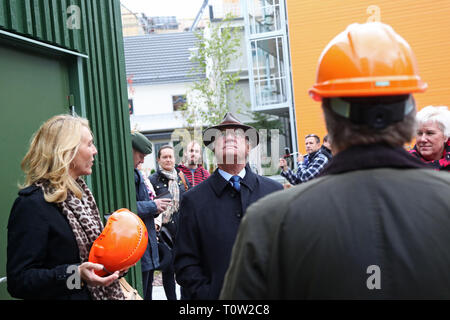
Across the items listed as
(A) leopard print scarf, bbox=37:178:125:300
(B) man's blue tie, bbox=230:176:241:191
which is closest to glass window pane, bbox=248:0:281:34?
(B) man's blue tie, bbox=230:176:241:191

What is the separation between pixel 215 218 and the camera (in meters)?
3.37

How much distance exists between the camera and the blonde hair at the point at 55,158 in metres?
2.94

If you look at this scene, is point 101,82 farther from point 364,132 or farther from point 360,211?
point 360,211

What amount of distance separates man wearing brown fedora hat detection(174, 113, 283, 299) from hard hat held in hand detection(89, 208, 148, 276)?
34 cm

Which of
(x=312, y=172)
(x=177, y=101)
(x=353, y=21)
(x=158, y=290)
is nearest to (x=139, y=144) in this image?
(x=312, y=172)

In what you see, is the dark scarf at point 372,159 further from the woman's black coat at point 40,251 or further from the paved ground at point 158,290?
the paved ground at point 158,290

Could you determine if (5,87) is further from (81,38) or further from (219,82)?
(219,82)

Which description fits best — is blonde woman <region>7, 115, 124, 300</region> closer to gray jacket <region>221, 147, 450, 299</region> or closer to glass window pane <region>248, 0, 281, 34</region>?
gray jacket <region>221, 147, 450, 299</region>

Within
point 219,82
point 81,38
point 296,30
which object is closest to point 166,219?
point 81,38

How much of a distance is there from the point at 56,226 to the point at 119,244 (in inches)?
14.3

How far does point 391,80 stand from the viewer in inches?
57.6

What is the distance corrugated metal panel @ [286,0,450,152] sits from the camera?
22.3 meters

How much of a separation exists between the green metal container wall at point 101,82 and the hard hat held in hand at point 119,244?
8.27 ft
